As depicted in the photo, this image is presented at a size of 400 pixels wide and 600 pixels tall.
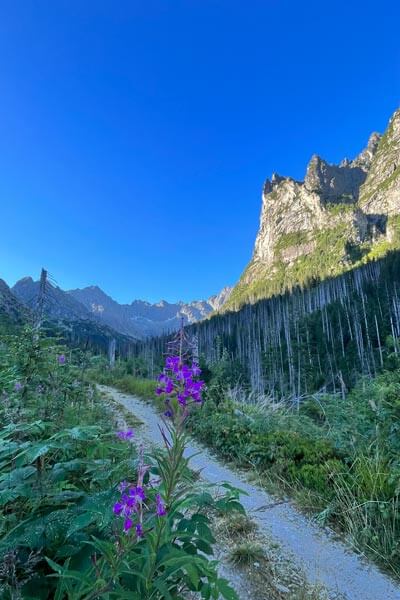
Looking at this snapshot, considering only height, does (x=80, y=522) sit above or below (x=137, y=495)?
below

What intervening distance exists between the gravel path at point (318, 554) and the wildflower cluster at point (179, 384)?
688 mm

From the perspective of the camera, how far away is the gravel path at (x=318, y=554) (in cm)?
287

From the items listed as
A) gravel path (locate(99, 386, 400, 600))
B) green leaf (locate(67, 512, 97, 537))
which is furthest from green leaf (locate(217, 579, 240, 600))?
green leaf (locate(67, 512, 97, 537))

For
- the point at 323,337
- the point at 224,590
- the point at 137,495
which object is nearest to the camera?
the point at 137,495

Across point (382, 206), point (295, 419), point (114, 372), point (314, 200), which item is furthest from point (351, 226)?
point (295, 419)

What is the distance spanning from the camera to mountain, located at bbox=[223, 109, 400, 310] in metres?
109

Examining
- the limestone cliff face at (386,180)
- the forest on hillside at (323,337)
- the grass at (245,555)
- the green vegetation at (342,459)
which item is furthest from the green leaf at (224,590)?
the limestone cliff face at (386,180)

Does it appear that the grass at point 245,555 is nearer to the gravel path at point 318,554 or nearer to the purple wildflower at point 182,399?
the gravel path at point 318,554

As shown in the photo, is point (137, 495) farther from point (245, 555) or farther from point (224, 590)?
point (245, 555)

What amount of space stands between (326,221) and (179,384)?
5858 inches

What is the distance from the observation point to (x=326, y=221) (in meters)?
135

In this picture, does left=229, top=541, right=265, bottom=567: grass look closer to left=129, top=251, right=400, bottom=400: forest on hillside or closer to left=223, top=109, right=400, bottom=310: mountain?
left=129, top=251, right=400, bottom=400: forest on hillside

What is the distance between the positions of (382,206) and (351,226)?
42.4 ft

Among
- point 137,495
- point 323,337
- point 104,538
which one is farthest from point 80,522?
point 323,337
